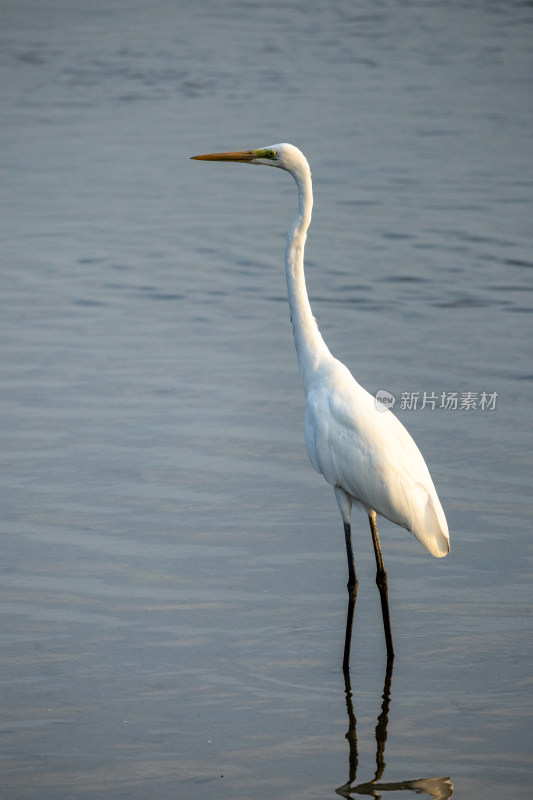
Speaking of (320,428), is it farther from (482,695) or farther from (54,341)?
(54,341)

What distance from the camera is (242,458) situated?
22.7 feet

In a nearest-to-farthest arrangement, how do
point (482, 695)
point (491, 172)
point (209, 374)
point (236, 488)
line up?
point (482, 695)
point (236, 488)
point (209, 374)
point (491, 172)

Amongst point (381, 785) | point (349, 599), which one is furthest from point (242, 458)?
A: point (381, 785)

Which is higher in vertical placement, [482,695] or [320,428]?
[320,428]

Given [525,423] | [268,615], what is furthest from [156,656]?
[525,423]

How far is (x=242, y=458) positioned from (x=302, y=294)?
1685 millimetres

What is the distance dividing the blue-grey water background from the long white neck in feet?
3.19

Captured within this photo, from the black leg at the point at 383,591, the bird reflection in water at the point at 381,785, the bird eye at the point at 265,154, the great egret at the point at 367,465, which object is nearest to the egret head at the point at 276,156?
the bird eye at the point at 265,154

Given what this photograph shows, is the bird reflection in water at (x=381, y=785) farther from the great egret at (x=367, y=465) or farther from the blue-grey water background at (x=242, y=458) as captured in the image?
the great egret at (x=367, y=465)

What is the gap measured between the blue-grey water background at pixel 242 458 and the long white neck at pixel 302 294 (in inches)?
38.3

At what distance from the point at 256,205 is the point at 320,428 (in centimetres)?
875

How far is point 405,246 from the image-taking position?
11984mm

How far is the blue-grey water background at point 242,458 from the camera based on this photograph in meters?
4.37

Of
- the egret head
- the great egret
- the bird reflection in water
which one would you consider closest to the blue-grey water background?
the bird reflection in water
